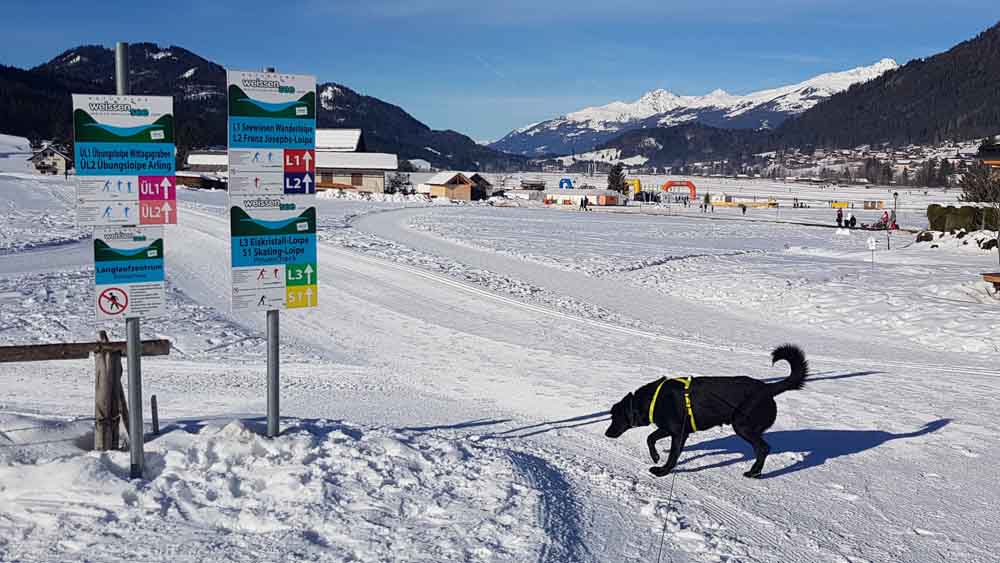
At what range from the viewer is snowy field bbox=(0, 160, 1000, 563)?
6.15m

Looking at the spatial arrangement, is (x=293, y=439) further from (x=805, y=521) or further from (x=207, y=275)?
(x=207, y=275)

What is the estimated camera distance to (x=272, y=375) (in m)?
7.55

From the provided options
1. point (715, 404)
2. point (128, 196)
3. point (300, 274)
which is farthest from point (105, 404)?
point (715, 404)

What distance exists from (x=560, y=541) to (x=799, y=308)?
18.0 m

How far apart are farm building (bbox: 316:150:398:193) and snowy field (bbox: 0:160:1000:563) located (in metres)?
88.8

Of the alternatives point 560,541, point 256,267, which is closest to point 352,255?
point 256,267

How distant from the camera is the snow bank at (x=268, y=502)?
5.69 m

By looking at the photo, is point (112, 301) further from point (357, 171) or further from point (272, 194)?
point (357, 171)

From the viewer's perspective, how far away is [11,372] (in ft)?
40.1

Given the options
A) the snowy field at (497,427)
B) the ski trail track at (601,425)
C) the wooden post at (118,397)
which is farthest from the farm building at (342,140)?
the wooden post at (118,397)

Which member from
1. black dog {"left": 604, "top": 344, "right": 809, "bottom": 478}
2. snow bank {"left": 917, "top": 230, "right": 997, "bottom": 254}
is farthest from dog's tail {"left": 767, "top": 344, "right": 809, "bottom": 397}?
snow bank {"left": 917, "top": 230, "right": 997, "bottom": 254}

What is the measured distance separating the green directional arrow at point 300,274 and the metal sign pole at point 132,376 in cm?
136

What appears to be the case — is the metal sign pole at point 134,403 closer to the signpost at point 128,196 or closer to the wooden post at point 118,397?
the signpost at point 128,196

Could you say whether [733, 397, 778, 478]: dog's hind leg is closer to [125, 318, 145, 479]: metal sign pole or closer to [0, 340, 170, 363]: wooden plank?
[125, 318, 145, 479]: metal sign pole
